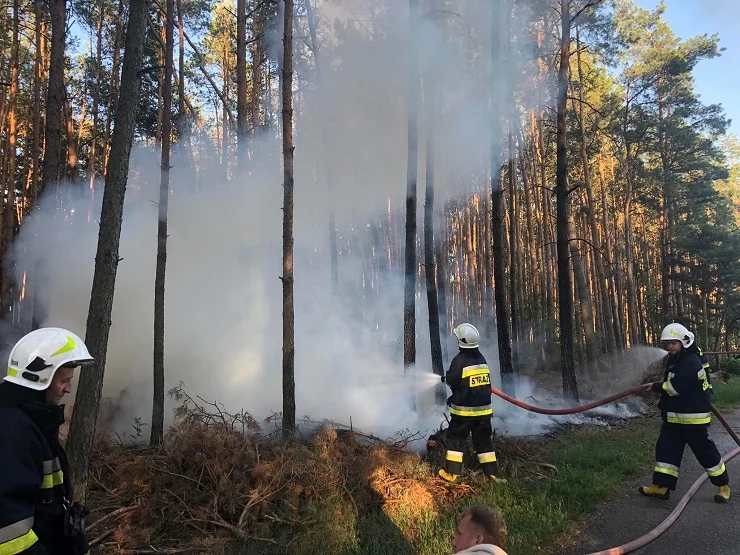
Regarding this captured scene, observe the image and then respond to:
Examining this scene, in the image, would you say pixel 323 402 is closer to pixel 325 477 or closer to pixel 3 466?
pixel 325 477

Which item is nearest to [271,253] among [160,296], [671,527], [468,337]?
[160,296]

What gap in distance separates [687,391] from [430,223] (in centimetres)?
807

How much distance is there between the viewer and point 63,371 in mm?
2381

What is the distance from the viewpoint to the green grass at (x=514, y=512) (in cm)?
437

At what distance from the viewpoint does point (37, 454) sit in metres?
Answer: 2.02

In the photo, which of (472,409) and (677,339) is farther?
(472,409)

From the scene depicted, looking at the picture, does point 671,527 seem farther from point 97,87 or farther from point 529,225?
point 97,87

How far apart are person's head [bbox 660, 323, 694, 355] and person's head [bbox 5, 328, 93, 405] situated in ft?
19.9

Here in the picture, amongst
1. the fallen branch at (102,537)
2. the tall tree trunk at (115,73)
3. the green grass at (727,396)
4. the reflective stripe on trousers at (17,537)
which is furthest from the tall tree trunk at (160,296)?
the green grass at (727,396)

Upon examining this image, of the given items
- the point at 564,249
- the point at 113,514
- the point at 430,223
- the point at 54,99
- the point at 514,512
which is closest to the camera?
the point at 113,514

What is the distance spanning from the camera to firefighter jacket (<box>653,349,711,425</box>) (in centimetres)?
546

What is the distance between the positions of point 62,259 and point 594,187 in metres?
27.8

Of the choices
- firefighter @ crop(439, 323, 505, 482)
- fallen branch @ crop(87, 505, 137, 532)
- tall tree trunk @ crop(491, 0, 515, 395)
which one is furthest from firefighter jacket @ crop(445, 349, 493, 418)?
tall tree trunk @ crop(491, 0, 515, 395)

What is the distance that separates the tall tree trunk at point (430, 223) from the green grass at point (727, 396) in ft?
24.8
